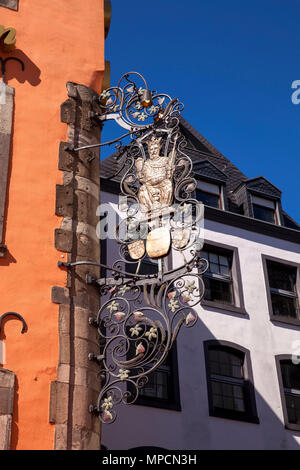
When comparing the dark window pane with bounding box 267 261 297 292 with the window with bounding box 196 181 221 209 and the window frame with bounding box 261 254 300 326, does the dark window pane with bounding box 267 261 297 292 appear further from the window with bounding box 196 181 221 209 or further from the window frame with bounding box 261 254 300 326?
the window with bounding box 196 181 221 209

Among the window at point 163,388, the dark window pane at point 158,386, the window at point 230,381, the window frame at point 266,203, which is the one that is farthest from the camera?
the window frame at point 266,203

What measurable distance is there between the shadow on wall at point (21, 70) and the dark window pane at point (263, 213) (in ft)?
39.3

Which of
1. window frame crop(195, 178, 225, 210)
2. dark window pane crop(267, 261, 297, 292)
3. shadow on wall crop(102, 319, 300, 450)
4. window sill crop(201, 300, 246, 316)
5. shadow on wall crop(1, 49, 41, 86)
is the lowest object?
shadow on wall crop(102, 319, 300, 450)

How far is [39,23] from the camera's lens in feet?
Result: 39.0

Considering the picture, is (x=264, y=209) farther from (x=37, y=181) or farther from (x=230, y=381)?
(x=37, y=181)

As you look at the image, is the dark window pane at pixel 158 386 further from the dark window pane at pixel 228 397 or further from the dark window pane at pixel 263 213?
the dark window pane at pixel 263 213

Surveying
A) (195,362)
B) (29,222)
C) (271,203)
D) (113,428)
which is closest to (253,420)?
(195,362)

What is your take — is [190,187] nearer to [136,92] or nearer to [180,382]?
[136,92]

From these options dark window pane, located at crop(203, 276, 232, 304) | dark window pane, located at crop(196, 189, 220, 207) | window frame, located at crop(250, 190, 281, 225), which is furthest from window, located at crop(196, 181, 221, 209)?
dark window pane, located at crop(203, 276, 232, 304)

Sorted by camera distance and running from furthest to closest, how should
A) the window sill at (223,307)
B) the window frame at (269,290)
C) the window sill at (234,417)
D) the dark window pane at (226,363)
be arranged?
the window frame at (269,290) < the window sill at (223,307) < the dark window pane at (226,363) < the window sill at (234,417)

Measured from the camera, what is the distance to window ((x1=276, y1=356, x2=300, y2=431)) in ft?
58.3

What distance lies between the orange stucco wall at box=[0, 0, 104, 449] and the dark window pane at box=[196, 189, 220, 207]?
9.30 m

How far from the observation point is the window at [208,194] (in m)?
21.2

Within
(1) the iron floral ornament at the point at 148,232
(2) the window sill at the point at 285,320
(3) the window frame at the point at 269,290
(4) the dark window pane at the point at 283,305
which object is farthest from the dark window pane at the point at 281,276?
(1) the iron floral ornament at the point at 148,232
